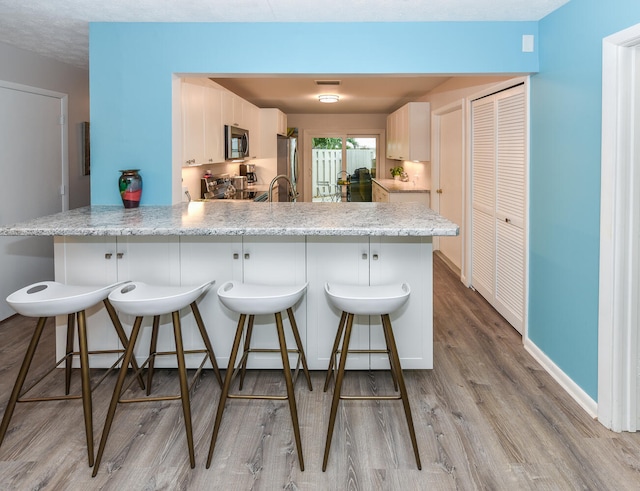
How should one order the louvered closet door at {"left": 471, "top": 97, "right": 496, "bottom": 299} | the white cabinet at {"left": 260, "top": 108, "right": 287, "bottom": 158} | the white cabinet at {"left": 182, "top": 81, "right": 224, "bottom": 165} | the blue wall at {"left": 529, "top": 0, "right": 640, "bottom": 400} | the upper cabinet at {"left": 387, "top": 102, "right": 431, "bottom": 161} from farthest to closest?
1. the white cabinet at {"left": 260, "top": 108, "right": 287, "bottom": 158}
2. the upper cabinet at {"left": 387, "top": 102, "right": 431, "bottom": 161}
3. the louvered closet door at {"left": 471, "top": 97, "right": 496, "bottom": 299}
4. the white cabinet at {"left": 182, "top": 81, "right": 224, "bottom": 165}
5. the blue wall at {"left": 529, "top": 0, "right": 640, "bottom": 400}

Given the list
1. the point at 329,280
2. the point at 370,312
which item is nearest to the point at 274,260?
the point at 329,280

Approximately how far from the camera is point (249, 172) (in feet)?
24.4

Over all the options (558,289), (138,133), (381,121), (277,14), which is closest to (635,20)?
(558,289)

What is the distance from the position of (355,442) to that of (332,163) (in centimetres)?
851

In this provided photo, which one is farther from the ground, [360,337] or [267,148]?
[267,148]

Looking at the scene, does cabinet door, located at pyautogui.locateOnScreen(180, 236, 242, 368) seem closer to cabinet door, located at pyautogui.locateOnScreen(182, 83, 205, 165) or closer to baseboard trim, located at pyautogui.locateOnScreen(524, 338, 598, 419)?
cabinet door, located at pyautogui.locateOnScreen(182, 83, 205, 165)

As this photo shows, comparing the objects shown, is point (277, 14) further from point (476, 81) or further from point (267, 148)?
point (267, 148)

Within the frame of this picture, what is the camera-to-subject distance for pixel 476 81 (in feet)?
16.0

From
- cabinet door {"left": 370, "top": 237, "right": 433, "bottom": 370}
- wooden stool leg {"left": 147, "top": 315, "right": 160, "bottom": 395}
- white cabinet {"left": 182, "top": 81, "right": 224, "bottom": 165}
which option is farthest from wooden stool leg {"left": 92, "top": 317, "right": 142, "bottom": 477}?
white cabinet {"left": 182, "top": 81, "right": 224, "bottom": 165}

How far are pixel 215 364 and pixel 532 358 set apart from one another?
6.65 ft

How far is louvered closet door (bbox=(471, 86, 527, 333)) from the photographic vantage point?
12.9ft

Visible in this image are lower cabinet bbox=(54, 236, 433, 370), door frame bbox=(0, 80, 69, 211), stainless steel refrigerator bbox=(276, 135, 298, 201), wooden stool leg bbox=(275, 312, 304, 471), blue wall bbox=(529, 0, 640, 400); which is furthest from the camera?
stainless steel refrigerator bbox=(276, 135, 298, 201)

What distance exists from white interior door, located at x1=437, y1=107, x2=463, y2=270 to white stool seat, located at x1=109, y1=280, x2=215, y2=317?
3.72 meters

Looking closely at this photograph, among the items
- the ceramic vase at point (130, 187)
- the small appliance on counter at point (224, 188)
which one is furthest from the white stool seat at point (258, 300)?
the small appliance on counter at point (224, 188)
